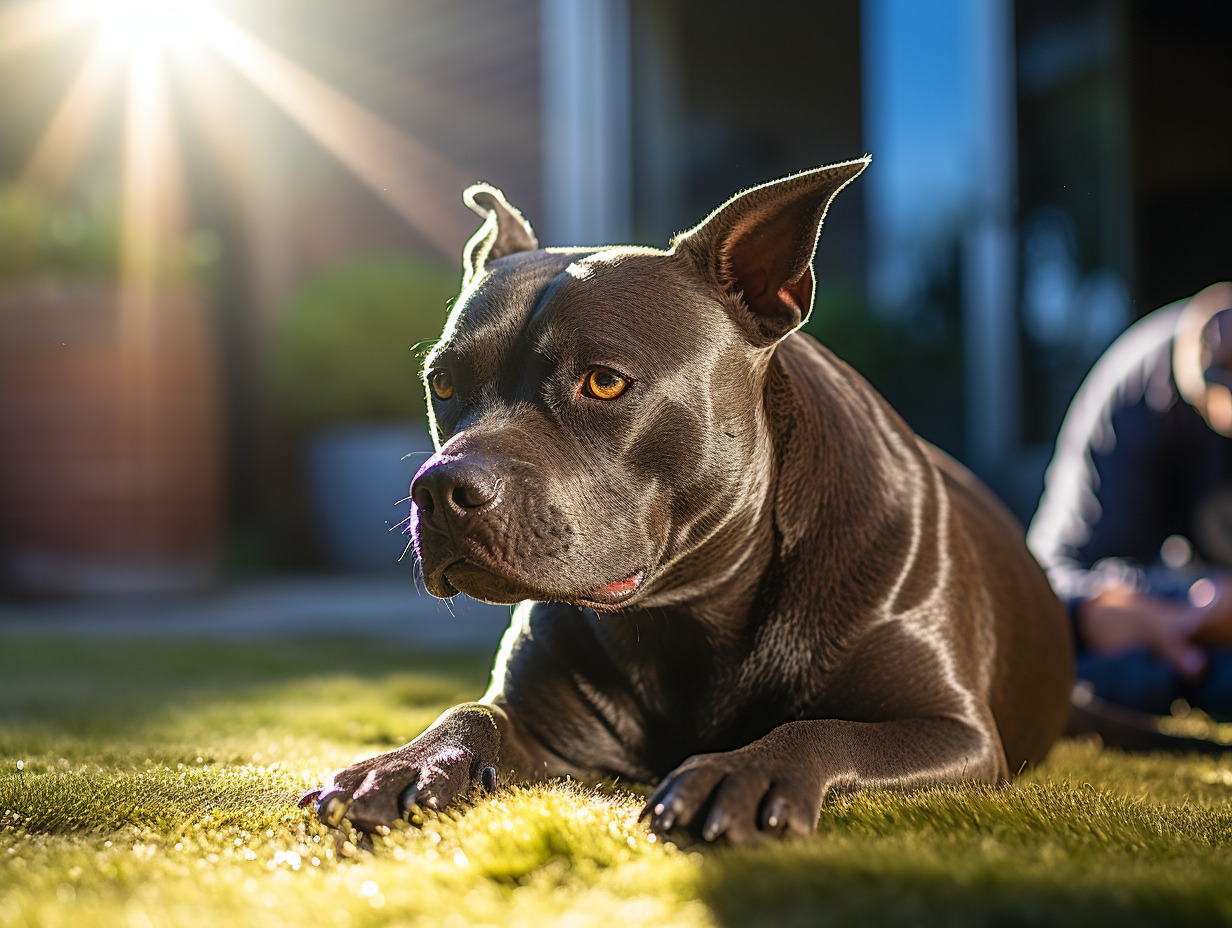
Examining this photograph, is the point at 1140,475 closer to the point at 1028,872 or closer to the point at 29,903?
the point at 1028,872

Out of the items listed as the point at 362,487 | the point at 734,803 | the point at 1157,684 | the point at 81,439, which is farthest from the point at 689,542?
the point at 362,487

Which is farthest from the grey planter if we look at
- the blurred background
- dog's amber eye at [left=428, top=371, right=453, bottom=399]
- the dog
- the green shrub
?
the dog

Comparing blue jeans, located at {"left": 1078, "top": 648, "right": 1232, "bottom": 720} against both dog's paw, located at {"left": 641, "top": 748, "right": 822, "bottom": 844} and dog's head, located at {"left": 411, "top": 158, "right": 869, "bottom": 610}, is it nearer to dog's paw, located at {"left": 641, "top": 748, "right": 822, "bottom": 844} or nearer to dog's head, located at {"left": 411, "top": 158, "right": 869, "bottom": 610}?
dog's head, located at {"left": 411, "top": 158, "right": 869, "bottom": 610}

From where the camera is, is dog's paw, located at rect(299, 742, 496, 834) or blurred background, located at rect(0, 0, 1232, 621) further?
blurred background, located at rect(0, 0, 1232, 621)

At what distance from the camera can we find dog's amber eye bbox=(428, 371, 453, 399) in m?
1.94

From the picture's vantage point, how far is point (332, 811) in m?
1.55

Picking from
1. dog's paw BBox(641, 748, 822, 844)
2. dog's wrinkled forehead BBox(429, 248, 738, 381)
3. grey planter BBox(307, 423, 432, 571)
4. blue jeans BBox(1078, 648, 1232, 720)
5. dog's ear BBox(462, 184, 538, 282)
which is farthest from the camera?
grey planter BBox(307, 423, 432, 571)

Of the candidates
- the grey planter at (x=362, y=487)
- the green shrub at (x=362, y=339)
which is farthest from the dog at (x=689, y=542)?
the green shrub at (x=362, y=339)

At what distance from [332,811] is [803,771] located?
611mm

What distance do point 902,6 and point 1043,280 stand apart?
1821 millimetres

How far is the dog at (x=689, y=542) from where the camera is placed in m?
1.65

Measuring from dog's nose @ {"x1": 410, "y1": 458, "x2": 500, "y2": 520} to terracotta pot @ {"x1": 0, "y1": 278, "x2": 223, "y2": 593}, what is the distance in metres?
4.77

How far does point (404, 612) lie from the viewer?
5375 mm

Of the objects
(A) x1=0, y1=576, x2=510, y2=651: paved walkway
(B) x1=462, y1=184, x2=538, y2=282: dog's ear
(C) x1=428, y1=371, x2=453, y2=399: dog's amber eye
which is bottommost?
(A) x1=0, y1=576, x2=510, y2=651: paved walkway
